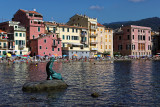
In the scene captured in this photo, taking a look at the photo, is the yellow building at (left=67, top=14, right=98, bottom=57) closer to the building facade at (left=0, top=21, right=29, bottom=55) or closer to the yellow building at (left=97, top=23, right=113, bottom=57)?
the yellow building at (left=97, top=23, right=113, bottom=57)

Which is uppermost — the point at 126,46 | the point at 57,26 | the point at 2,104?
the point at 57,26

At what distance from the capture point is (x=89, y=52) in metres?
89.5

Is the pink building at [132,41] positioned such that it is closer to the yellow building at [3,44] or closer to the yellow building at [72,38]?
the yellow building at [72,38]

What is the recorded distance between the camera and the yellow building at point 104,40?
314ft

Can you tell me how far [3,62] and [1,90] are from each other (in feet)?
148

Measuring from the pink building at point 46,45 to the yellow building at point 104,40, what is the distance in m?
21.2

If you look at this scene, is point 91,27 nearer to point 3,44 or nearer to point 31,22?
point 31,22

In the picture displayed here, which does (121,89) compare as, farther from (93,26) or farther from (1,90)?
(93,26)

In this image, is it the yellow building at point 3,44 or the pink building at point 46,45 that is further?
the pink building at point 46,45

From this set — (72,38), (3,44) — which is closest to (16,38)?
(3,44)

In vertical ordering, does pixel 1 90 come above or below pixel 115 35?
below

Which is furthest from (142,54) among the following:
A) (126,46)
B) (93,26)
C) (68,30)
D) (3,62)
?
(3,62)

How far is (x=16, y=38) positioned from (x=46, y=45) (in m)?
9.86

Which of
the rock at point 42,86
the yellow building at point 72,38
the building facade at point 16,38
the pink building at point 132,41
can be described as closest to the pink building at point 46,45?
the building facade at point 16,38
